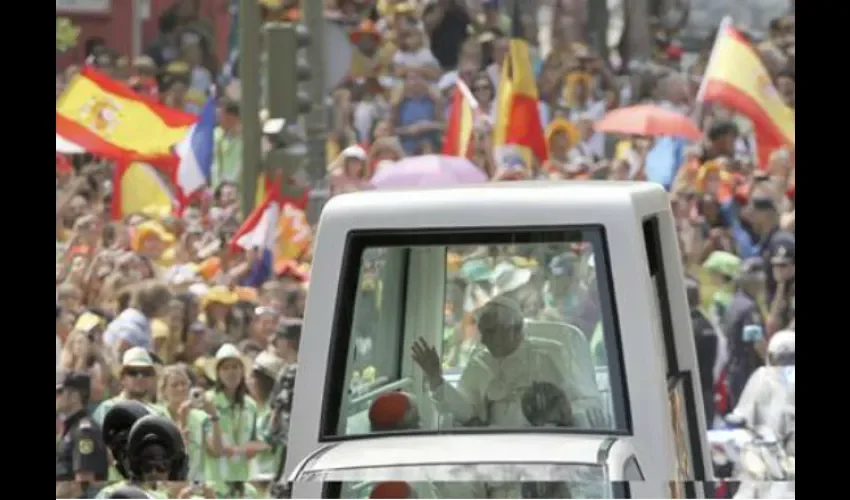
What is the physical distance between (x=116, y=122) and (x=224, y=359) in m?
4.71

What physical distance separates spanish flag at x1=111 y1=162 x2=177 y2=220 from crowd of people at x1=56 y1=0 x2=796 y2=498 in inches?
3.7

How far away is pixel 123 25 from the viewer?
44.5ft

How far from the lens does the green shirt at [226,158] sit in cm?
1116

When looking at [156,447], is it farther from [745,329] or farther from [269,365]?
[745,329]

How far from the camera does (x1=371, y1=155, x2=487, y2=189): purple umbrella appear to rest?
410 inches

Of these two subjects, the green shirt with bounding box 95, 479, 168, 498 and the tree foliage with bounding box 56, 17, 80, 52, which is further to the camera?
the tree foliage with bounding box 56, 17, 80, 52

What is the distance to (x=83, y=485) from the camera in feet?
7.14

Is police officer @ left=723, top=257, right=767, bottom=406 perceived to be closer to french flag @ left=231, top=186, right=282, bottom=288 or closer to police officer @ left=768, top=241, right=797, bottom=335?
police officer @ left=768, top=241, right=797, bottom=335

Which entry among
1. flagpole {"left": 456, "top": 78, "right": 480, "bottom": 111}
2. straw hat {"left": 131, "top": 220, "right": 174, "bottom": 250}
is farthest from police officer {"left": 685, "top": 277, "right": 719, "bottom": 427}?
flagpole {"left": 456, "top": 78, "right": 480, "bottom": 111}

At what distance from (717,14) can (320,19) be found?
9.63 feet

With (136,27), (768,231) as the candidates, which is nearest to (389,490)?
(768,231)

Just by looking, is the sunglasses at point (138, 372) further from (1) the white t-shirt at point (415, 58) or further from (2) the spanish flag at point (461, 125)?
(1) the white t-shirt at point (415, 58)

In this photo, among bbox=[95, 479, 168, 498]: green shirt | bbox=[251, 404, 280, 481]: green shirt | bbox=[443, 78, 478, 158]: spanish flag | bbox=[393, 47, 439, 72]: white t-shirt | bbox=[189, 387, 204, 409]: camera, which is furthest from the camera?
bbox=[393, 47, 439, 72]: white t-shirt

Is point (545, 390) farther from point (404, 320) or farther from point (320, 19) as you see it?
point (320, 19)
